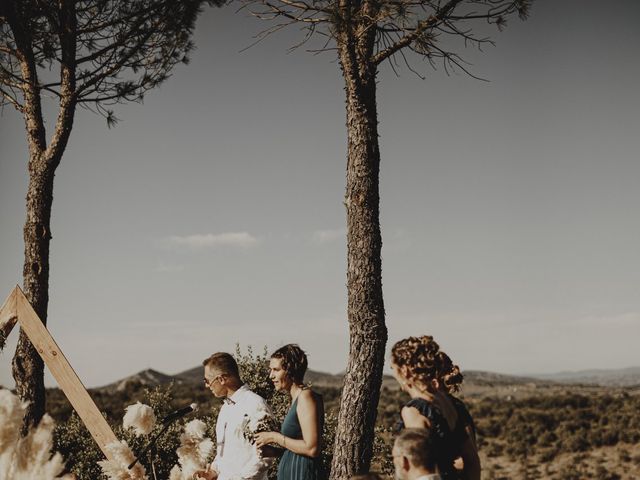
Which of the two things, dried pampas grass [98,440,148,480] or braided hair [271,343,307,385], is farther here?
braided hair [271,343,307,385]

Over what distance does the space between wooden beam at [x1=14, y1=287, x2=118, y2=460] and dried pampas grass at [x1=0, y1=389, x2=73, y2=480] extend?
15.2 feet

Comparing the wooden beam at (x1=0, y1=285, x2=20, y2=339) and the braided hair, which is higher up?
the wooden beam at (x1=0, y1=285, x2=20, y2=339)

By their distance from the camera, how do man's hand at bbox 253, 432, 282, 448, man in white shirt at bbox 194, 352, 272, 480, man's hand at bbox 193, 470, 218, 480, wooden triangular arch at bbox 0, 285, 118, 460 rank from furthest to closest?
wooden triangular arch at bbox 0, 285, 118, 460, man in white shirt at bbox 194, 352, 272, 480, man's hand at bbox 253, 432, 282, 448, man's hand at bbox 193, 470, 218, 480

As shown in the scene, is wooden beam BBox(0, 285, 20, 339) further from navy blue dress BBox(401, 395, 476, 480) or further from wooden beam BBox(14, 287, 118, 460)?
navy blue dress BBox(401, 395, 476, 480)

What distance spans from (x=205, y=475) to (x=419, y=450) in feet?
5.21

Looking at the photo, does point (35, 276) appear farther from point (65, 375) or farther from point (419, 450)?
point (419, 450)

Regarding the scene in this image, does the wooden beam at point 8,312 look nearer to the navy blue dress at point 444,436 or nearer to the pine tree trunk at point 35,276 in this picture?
the pine tree trunk at point 35,276

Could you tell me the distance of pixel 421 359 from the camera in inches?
128

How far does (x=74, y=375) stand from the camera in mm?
5703

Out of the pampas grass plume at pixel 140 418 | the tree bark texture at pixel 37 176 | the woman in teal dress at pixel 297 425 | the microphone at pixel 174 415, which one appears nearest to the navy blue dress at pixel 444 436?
the woman in teal dress at pixel 297 425

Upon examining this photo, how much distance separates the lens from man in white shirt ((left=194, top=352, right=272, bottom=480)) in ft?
13.0

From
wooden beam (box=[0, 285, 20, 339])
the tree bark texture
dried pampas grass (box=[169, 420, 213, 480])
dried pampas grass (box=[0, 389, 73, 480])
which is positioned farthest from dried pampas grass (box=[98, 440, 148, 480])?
the tree bark texture

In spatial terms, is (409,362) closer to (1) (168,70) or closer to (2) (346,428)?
(2) (346,428)

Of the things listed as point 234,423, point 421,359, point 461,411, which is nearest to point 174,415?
point 234,423
